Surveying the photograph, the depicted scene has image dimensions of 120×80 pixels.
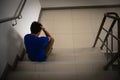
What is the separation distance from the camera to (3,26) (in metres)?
3.30

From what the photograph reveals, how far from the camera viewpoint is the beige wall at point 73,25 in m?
5.37

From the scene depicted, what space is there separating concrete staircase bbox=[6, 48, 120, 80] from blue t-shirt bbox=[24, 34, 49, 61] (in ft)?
0.51

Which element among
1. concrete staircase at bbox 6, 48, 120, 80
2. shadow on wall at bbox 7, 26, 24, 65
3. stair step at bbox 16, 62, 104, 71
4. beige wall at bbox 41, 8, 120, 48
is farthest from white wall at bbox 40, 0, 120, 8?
stair step at bbox 16, 62, 104, 71

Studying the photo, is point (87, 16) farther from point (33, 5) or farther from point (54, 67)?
point (54, 67)

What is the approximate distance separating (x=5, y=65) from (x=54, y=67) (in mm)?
773

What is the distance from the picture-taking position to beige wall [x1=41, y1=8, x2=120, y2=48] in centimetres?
537

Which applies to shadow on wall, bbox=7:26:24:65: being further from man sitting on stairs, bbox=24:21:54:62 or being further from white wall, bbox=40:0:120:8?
white wall, bbox=40:0:120:8

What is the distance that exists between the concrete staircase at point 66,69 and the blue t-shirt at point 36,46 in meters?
0.16

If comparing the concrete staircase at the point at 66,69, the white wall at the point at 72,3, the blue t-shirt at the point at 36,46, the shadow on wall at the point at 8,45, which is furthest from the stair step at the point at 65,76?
the white wall at the point at 72,3

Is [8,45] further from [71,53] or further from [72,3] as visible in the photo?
[72,3]

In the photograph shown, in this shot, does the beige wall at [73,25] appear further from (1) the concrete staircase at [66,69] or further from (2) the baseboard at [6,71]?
(2) the baseboard at [6,71]

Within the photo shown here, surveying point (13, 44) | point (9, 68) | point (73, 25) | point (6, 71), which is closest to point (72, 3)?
point (73, 25)

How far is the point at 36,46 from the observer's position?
3.54 metres

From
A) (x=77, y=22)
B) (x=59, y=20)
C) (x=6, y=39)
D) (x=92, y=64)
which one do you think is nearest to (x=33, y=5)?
(x=59, y=20)
